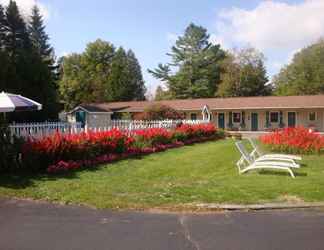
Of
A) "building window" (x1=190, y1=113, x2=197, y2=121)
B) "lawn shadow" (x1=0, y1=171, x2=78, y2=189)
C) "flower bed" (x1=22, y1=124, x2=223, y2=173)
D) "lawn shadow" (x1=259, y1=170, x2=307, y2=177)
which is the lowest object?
"lawn shadow" (x1=0, y1=171, x2=78, y2=189)

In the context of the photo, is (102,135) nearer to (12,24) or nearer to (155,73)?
(12,24)

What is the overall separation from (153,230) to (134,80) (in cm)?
6666

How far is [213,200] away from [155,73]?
64271mm

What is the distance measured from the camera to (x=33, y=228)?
593cm

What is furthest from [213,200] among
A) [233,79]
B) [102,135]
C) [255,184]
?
[233,79]

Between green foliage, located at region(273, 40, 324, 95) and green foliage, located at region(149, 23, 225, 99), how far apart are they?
11.6 metres

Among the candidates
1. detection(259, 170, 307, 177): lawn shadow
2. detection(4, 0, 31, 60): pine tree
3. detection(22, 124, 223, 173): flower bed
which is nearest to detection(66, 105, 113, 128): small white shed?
detection(4, 0, 31, 60): pine tree

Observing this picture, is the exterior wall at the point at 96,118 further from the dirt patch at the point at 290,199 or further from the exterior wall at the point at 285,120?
the dirt patch at the point at 290,199

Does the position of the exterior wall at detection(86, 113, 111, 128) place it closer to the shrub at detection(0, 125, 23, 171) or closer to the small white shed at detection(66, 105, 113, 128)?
the small white shed at detection(66, 105, 113, 128)

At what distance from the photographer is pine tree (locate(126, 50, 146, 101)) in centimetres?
6897

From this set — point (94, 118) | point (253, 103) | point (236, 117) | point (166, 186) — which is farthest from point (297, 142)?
point (94, 118)

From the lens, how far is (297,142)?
48.9 feet

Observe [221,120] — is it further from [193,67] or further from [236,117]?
[193,67]

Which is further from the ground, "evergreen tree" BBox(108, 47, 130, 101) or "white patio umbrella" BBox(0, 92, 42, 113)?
"evergreen tree" BBox(108, 47, 130, 101)
